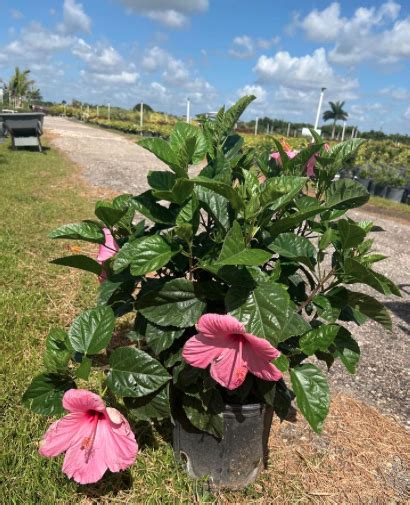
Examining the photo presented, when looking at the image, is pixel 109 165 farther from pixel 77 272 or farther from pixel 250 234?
pixel 250 234

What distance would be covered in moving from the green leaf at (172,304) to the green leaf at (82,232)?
21 cm

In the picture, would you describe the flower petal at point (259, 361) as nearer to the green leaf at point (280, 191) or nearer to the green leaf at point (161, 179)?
the green leaf at point (280, 191)

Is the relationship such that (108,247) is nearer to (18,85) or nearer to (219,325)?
(219,325)

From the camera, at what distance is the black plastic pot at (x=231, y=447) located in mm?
1325

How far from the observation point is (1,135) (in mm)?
11656

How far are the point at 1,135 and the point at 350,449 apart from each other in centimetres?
1239

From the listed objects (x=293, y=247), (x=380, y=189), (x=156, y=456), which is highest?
(x=293, y=247)

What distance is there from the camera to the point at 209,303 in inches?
49.0

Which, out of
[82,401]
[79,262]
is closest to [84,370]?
[82,401]

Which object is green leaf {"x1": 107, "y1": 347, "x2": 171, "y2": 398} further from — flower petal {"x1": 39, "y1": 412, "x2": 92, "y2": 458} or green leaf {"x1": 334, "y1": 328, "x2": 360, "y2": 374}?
green leaf {"x1": 334, "y1": 328, "x2": 360, "y2": 374}

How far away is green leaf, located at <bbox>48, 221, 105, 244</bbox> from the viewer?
1092 millimetres

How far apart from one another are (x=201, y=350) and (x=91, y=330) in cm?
33

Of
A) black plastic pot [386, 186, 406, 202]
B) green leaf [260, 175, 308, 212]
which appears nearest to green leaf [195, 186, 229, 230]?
green leaf [260, 175, 308, 212]

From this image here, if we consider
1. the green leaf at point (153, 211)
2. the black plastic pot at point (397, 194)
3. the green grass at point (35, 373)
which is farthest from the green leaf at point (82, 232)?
the black plastic pot at point (397, 194)
